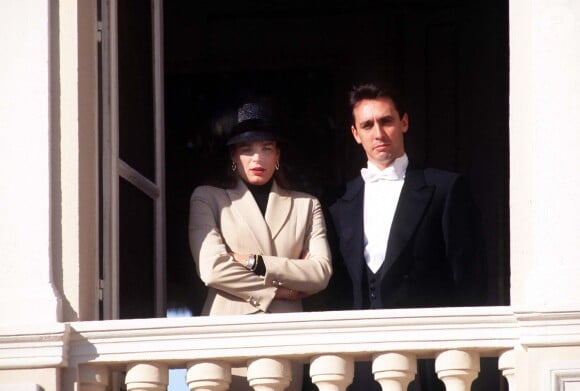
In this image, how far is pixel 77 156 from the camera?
26.7 feet

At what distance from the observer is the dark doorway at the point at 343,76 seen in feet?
37.8

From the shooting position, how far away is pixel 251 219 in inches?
336

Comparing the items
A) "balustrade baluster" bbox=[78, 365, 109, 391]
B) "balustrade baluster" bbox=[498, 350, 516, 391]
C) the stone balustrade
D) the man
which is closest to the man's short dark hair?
the man

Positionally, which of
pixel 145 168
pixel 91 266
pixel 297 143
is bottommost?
pixel 91 266

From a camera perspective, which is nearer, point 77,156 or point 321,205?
point 77,156

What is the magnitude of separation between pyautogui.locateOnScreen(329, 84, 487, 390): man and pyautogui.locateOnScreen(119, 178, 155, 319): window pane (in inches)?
30.4

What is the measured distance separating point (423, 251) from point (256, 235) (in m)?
0.65

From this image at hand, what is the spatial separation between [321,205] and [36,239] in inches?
50.8

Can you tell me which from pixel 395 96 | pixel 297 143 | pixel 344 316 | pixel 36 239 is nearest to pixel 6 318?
pixel 36 239

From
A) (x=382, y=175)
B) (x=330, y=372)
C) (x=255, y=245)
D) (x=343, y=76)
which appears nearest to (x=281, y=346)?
(x=330, y=372)

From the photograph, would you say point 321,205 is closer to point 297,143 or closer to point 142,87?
point 142,87

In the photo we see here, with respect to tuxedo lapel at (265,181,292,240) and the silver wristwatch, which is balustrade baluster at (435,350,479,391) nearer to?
the silver wristwatch
